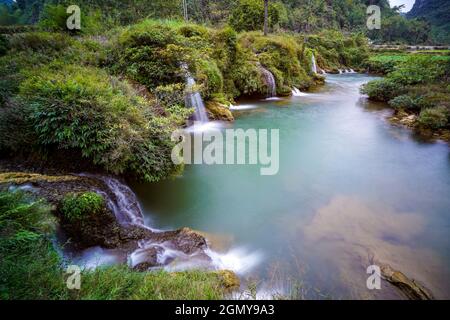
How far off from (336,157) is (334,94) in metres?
12.2

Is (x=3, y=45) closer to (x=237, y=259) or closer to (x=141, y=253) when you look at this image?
(x=141, y=253)

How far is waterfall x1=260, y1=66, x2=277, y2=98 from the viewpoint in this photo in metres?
17.8

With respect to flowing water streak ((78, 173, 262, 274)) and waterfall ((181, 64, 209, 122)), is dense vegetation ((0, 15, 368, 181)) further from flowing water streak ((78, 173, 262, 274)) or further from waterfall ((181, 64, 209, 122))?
flowing water streak ((78, 173, 262, 274))

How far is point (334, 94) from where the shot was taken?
20.0 meters

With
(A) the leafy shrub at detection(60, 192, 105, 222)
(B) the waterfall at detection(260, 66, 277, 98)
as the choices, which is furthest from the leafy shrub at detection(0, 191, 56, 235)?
(B) the waterfall at detection(260, 66, 277, 98)

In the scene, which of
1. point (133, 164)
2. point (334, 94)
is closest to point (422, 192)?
point (133, 164)

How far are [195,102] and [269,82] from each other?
780 centimetres

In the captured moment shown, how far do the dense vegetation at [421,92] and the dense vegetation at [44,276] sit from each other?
1261 centimetres

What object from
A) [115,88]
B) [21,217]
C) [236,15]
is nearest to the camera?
[21,217]

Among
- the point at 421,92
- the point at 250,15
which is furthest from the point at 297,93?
the point at 250,15

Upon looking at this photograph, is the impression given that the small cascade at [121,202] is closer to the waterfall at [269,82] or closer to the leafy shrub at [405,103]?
the waterfall at [269,82]

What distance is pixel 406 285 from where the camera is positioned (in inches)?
171

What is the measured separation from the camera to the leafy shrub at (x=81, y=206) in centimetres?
467

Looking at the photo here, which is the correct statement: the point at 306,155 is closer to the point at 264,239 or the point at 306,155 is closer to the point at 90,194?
the point at 264,239
